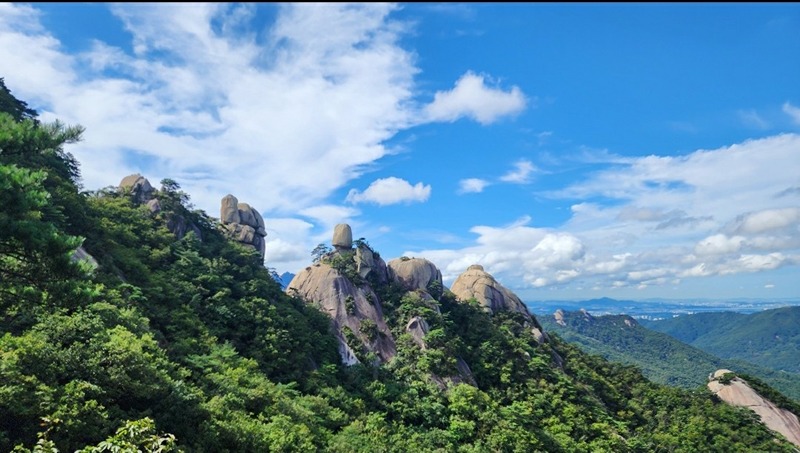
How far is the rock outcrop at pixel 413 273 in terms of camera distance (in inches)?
1430

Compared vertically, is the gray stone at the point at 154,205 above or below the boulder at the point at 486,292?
above

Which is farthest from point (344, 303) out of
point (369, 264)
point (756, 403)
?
point (756, 403)

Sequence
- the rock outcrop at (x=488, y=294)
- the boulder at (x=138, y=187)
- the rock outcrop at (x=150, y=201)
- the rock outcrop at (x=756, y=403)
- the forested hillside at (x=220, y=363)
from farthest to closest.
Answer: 1. the rock outcrop at (x=488, y=294)
2. the rock outcrop at (x=756, y=403)
3. the boulder at (x=138, y=187)
4. the rock outcrop at (x=150, y=201)
5. the forested hillside at (x=220, y=363)

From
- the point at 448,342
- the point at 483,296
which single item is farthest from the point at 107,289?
the point at 483,296

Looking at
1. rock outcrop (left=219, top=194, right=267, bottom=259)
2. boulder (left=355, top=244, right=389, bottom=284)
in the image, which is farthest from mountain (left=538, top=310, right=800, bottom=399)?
rock outcrop (left=219, top=194, right=267, bottom=259)

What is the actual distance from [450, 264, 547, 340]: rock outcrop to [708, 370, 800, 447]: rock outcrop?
59.1ft

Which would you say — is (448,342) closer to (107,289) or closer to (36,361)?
(107,289)

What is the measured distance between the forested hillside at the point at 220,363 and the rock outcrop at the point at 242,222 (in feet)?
9.19

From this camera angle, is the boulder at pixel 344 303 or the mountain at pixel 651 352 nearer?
the boulder at pixel 344 303

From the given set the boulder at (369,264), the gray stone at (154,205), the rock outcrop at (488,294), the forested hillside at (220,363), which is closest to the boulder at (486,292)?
the rock outcrop at (488,294)

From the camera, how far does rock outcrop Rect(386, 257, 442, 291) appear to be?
3631 cm

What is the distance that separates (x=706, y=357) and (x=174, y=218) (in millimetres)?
165189

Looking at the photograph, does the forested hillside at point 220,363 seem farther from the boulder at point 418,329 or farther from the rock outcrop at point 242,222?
the rock outcrop at point 242,222

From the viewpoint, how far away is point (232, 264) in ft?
92.8
